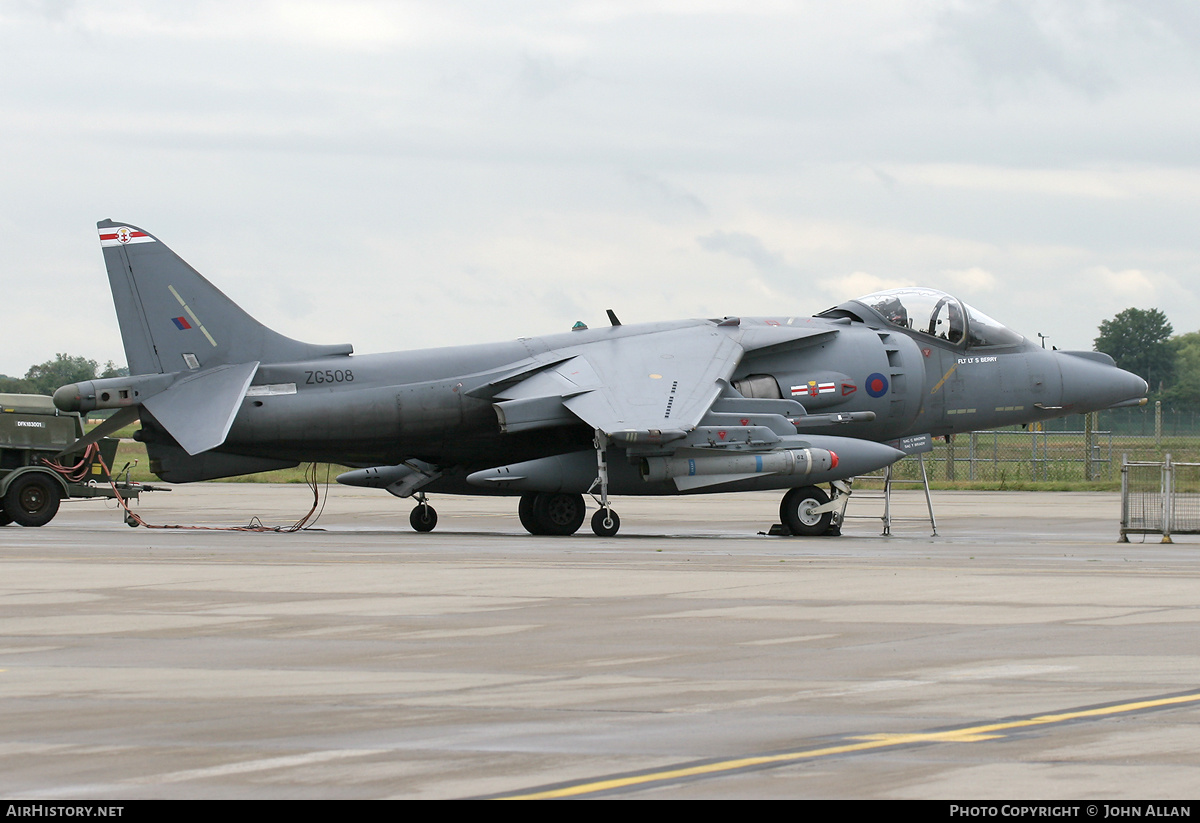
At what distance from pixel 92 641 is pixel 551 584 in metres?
5.04

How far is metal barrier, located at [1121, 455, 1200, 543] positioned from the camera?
21.5 m

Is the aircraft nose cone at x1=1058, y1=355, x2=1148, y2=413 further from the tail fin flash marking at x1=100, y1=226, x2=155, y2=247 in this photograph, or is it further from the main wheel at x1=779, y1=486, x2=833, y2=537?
the tail fin flash marking at x1=100, y1=226, x2=155, y2=247

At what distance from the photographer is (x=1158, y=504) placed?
892 inches

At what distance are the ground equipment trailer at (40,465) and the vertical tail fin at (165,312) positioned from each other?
3.07 m

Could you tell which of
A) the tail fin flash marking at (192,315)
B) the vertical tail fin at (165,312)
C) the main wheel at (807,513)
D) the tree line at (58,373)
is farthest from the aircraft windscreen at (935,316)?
the tree line at (58,373)

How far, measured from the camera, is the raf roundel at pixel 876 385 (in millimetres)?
24094

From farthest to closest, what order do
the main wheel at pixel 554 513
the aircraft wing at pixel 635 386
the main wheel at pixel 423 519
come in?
the main wheel at pixel 423 519
the main wheel at pixel 554 513
the aircraft wing at pixel 635 386

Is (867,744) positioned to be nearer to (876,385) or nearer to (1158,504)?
(1158,504)

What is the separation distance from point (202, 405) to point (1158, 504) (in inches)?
592

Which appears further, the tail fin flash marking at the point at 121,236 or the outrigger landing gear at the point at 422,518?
the outrigger landing gear at the point at 422,518

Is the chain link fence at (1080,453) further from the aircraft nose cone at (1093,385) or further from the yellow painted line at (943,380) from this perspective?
the yellow painted line at (943,380)

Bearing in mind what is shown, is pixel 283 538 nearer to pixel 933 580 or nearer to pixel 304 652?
pixel 933 580

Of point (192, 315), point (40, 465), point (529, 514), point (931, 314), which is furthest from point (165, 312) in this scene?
point (931, 314)
